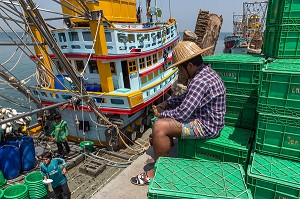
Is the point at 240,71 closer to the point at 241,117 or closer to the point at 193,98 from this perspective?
the point at 241,117

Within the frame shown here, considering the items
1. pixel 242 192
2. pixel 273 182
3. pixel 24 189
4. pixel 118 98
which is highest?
pixel 242 192

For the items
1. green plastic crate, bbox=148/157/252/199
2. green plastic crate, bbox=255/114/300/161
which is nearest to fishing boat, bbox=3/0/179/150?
green plastic crate, bbox=148/157/252/199

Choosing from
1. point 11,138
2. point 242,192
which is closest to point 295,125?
point 242,192

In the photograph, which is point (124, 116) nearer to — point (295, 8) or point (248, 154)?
point (248, 154)

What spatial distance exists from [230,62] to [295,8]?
1404mm

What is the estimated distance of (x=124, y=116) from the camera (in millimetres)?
8992

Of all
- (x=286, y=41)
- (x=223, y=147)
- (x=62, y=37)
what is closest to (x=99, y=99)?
(x=62, y=37)

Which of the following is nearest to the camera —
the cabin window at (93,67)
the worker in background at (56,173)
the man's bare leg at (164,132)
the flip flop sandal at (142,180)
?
the man's bare leg at (164,132)

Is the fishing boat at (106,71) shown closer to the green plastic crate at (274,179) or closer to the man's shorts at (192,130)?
the man's shorts at (192,130)

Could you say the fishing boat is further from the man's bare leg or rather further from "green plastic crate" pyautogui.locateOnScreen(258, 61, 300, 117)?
"green plastic crate" pyautogui.locateOnScreen(258, 61, 300, 117)

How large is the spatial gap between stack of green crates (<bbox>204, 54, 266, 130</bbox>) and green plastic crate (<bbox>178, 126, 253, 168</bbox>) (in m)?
0.36

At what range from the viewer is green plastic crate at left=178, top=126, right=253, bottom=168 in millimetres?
3381

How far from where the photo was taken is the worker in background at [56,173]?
16.5 feet

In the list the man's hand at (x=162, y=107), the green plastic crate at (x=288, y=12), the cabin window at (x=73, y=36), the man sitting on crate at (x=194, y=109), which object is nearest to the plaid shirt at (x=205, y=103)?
the man sitting on crate at (x=194, y=109)
